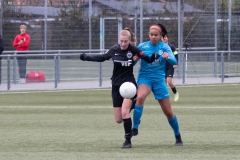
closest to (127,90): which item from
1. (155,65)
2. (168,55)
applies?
(155,65)

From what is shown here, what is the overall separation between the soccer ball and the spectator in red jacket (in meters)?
13.5

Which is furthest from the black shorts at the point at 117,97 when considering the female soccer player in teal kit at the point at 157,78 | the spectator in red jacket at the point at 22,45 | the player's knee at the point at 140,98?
the spectator in red jacket at the point at 22,45

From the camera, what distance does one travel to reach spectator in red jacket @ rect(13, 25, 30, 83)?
75.6 feet

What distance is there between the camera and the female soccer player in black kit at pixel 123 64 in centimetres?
991

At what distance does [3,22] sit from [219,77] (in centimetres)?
853

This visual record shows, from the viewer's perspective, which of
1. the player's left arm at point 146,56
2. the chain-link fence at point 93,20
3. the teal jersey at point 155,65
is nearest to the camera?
the player's left arm at point 146,56

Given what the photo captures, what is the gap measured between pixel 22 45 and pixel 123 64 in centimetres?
1478

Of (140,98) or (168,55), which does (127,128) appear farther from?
(168,55)

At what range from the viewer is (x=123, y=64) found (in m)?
10.1

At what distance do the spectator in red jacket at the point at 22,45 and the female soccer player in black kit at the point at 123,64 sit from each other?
13.0 meters

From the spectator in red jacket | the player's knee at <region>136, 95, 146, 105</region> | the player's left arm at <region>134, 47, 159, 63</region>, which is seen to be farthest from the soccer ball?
the spectator in red jacket

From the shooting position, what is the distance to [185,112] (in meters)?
15.1

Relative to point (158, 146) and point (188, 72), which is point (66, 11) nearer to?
point (188, 72)

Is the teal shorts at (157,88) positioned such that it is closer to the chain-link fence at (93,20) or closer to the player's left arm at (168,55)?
the player's left arm at (168,55)
